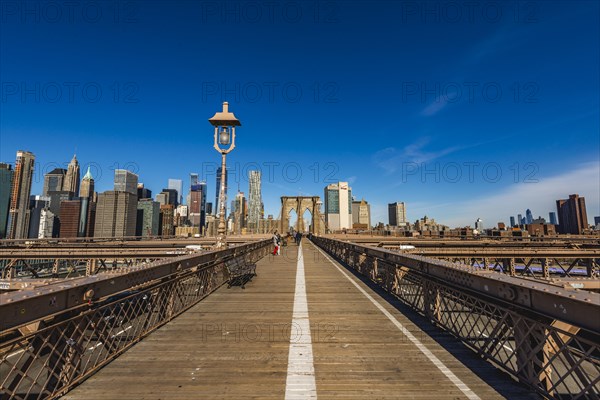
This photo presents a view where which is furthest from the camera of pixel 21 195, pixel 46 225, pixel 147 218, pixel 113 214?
pixel 147 218

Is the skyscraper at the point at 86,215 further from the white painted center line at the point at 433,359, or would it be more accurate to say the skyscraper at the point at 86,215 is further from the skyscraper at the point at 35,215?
the white painted center line at the point at 433,359

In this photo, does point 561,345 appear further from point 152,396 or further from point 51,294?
point 51,294

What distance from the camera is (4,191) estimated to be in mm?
171625

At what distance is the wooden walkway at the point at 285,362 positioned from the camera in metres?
3.62

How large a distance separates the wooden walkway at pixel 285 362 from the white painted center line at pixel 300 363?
0.21ft

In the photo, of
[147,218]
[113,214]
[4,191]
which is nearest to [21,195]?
[4,191]

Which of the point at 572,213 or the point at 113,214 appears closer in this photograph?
the point at 572,213

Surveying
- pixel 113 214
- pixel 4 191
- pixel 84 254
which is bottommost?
pixel 84 254

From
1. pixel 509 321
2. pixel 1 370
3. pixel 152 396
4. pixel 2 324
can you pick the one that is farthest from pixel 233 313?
pixel 1 370

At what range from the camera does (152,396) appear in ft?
11.5

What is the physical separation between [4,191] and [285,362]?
239458mm

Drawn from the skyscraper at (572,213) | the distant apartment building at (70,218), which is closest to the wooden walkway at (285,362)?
the skyscraper at (572,213)

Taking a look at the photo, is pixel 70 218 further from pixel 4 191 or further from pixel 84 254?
pixel 84 254

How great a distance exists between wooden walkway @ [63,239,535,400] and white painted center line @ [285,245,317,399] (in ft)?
0.21
